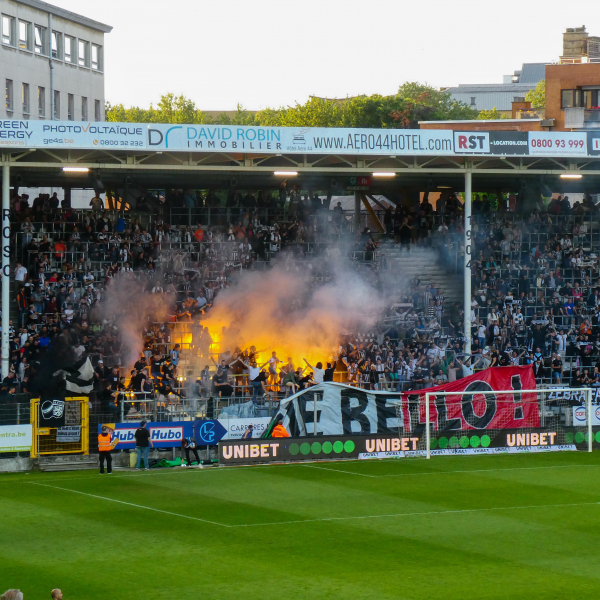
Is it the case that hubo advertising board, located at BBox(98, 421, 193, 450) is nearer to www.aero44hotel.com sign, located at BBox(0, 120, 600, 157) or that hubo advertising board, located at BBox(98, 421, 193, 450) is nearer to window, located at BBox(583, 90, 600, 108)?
www.aero44hotel.com sign, located at BBox(0, 120, 600, 157)

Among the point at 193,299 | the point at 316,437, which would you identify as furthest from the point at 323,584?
the point at 193,299

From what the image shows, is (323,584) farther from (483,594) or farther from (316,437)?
(316,437)

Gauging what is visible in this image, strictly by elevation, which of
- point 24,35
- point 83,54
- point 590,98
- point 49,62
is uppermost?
point 83,54

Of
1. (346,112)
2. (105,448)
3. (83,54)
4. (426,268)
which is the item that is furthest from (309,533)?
(346,112)

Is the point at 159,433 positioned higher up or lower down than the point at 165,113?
lower down

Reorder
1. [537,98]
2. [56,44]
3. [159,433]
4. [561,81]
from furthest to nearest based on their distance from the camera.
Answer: [537,98], [56,44], [561,81], [159,433]

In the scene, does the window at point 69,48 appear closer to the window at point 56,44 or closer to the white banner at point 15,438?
the window at point 56,44

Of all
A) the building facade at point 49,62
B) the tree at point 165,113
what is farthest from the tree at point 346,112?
the building facade at point 49,62

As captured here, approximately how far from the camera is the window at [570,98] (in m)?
66.4

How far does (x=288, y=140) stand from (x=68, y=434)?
1150 cm

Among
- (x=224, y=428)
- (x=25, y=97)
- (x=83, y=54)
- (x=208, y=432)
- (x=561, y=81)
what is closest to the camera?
(x=208, y=432)

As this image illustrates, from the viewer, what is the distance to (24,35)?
67500 mm

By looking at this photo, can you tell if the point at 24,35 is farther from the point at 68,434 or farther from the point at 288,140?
the point at 68,434

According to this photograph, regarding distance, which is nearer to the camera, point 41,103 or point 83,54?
point 41,103
